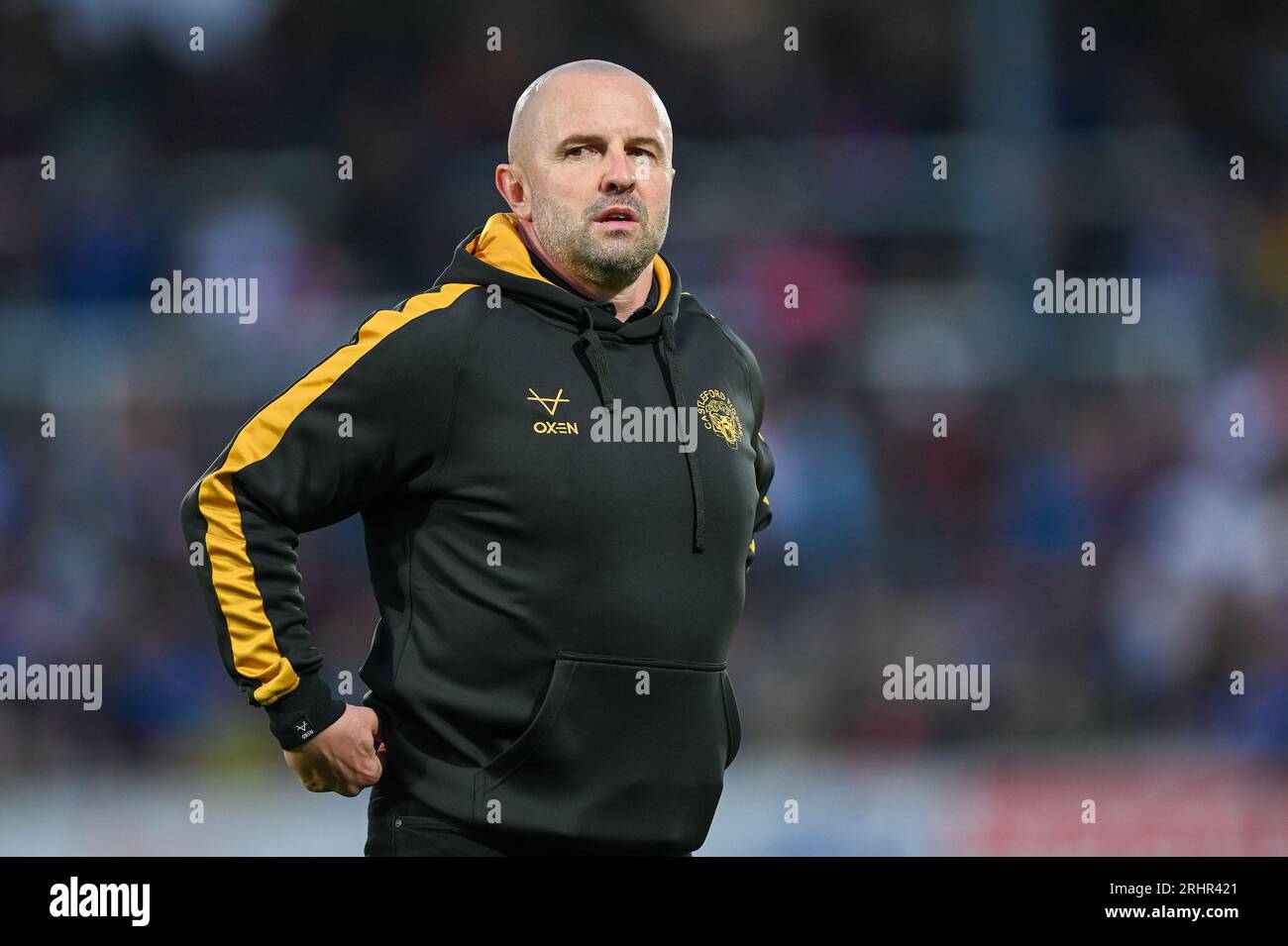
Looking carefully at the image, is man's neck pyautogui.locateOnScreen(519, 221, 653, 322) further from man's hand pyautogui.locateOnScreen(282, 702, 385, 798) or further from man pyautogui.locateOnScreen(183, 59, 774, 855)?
man's hand pyautogui.locateOnScreen(282, 702, 385, 798)

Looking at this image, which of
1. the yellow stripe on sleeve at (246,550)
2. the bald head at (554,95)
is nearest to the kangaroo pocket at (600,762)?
the yellow stripe on sleeve at (246,550)

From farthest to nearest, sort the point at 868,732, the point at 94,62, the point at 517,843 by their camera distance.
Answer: the point at 94,62 < the point at 868,732 < the point at 517,843

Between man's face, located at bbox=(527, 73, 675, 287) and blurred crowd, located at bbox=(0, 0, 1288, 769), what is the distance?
3.64m

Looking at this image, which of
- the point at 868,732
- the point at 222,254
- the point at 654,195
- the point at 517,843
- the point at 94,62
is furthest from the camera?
the point at 94,62

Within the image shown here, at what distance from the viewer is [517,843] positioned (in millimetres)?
2562

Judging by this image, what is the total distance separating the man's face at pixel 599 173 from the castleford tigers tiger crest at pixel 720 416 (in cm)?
24

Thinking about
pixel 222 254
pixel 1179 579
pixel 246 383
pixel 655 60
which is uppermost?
pixel 655 60

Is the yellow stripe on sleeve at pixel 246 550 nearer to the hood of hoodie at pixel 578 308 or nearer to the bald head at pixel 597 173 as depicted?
the hood of hoodie at pixel 578 308

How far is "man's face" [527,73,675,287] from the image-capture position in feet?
8.96

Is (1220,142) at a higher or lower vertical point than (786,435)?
higher

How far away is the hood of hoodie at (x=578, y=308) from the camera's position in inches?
Answer: 105
